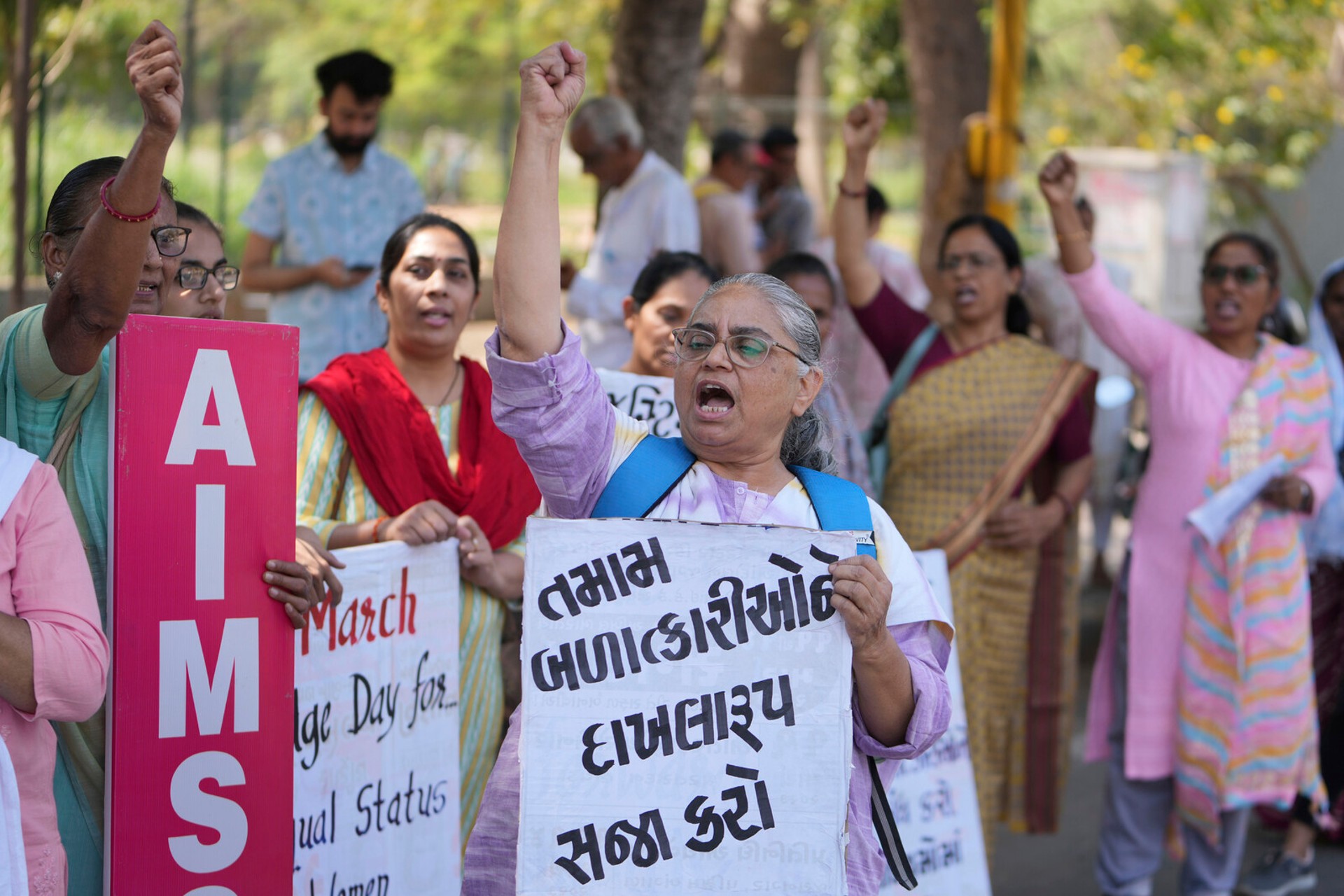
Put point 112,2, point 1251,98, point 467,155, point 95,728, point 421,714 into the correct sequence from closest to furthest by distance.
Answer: point 95,728, point 421,714, point 112,2, point 467,155, point 1251,98

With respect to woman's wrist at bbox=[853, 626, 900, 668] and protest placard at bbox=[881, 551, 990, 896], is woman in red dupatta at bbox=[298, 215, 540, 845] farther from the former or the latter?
woman's wrist at bbox=[853, 626, 900, 668]

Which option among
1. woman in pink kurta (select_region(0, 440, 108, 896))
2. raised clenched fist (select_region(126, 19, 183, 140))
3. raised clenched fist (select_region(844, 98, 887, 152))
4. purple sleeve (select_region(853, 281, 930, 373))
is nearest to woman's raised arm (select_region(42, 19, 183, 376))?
raised clenched fist (select_region(126, 19, 183, 140))

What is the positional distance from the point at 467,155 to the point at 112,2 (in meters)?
4.98

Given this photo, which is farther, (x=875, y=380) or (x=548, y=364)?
(x=875, y=380)

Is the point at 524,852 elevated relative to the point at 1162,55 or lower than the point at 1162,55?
lower

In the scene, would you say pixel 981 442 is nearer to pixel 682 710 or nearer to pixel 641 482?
pixel 641 482

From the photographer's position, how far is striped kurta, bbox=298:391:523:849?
12.1 ft

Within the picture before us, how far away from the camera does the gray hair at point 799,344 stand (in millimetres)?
2760

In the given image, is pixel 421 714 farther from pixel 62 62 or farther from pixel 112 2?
pixel 112 2

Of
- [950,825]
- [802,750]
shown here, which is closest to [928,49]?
[950,825]

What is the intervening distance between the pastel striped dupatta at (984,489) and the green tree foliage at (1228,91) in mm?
8798

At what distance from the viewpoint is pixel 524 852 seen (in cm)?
242

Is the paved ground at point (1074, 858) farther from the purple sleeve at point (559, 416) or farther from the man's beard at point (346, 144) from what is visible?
the man's beard at point (346, 144)

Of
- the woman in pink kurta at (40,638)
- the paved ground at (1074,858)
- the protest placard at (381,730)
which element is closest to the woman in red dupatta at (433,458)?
the protest placard at (381,730)
